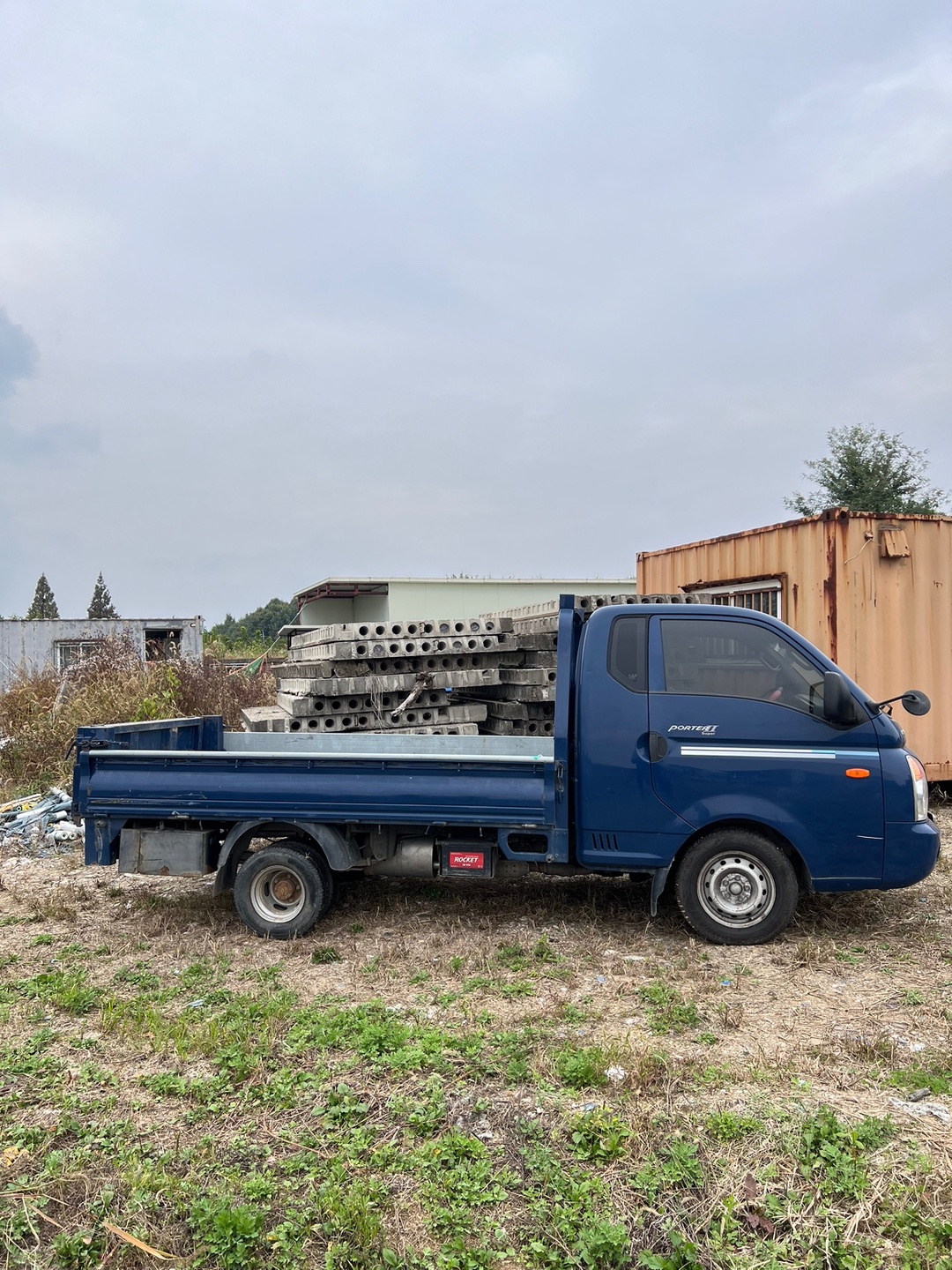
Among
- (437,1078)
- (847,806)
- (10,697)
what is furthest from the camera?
(10,697)

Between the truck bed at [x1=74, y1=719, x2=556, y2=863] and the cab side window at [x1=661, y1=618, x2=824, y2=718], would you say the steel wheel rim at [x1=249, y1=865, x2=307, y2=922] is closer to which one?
the truck bed at [x1=74, y1=719, x2=556, y2=863]

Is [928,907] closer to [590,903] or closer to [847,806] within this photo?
[847,806]

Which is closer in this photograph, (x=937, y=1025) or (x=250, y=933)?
(x=937, y=1025)

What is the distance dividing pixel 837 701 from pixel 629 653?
1.28 meters

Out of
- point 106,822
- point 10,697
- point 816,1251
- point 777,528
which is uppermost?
point 777,528

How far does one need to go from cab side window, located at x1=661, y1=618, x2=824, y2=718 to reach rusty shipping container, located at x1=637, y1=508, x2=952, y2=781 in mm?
3533

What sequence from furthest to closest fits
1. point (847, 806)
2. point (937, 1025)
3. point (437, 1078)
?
point (847, 806) → point (937, 1025) → point (437, 1078)

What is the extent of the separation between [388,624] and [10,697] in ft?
26.4

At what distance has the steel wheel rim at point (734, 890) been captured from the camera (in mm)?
5301

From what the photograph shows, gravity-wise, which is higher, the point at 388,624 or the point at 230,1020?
the point at 388,624

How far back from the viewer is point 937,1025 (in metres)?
4.22

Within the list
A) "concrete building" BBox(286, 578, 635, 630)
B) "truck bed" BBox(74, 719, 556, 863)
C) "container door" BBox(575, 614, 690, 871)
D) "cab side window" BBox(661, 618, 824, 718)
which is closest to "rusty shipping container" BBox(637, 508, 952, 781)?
"cab side window" BBox(661, 618, 824, 718)

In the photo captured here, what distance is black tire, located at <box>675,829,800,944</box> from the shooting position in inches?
207

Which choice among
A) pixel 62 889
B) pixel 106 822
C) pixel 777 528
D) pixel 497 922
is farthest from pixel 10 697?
pixel 777 528
